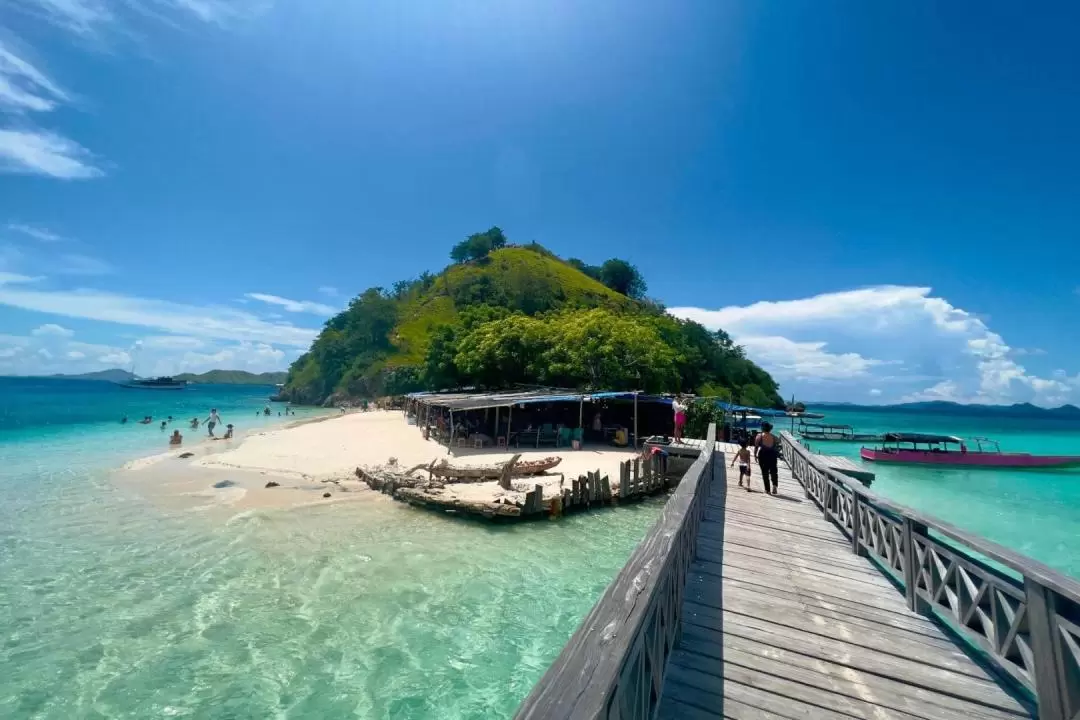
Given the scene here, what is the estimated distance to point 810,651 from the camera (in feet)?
13.2

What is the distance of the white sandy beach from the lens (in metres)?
17.0

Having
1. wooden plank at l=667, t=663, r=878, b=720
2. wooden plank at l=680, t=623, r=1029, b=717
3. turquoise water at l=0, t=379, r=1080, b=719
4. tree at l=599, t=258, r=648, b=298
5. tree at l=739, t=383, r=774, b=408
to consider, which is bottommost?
turquoise water at l=0, t=379, r=1080, b=719

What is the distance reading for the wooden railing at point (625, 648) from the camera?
1.85 m

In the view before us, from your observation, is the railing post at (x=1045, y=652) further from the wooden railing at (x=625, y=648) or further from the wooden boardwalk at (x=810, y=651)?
the wooden railing at (x=625, y=648)

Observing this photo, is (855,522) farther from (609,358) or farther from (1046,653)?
(609,358)

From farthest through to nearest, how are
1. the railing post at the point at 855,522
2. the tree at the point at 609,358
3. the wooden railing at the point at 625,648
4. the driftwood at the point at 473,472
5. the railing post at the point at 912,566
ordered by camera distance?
the tree at the point at 609,358, the driftwood at the point at 473,472, the railing post at the point at 855,522, the railing post at the point at 912,566, the wooden railing at the point at 625,648

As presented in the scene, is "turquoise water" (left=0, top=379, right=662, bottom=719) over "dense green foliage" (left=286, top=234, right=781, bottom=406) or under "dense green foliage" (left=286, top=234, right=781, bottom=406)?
under

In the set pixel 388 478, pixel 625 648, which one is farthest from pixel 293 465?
pixel 625 648

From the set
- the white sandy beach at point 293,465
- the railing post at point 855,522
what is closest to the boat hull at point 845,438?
the white sandy beach at point 293,465

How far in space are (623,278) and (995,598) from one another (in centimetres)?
10158

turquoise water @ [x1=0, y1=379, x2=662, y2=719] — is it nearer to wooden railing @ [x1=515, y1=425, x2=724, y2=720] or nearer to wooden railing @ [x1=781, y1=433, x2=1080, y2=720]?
wooden railing @ [x1=515, y1=425, x2=724, y2=720]

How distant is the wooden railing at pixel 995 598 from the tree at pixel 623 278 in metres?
98.3

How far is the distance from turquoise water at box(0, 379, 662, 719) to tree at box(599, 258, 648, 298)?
90089mm

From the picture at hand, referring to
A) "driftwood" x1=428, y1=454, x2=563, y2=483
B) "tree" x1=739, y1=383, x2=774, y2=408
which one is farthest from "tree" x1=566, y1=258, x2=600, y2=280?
"driftwood" x1=428, y1=454, x2=563, y2=483
